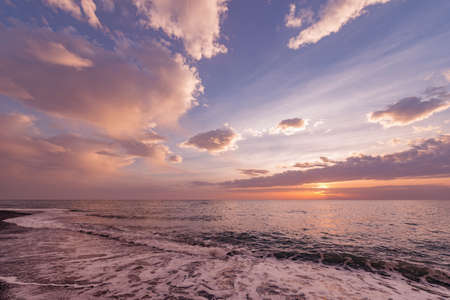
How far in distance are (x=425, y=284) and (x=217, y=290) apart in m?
12.3

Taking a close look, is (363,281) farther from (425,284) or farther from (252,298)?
(252,298)

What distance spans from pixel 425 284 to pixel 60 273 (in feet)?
65.9

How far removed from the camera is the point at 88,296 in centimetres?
707

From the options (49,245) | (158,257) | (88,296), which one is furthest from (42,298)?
(49,245)

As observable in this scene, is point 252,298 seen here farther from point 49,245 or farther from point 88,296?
point 49,245

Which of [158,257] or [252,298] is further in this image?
[158,257]

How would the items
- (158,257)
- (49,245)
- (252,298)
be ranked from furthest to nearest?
(49,245)
(158,257)
(252,298)

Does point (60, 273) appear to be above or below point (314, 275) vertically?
above

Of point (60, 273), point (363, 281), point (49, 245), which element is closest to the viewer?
point (60, 273)

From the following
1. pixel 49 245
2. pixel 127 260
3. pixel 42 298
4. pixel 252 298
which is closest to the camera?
pixel 42 298

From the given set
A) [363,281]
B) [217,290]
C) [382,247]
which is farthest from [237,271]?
[382,247]

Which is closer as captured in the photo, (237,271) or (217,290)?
(217,290)

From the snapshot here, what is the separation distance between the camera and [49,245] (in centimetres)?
1500

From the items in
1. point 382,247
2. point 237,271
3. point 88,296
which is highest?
point 88,296
